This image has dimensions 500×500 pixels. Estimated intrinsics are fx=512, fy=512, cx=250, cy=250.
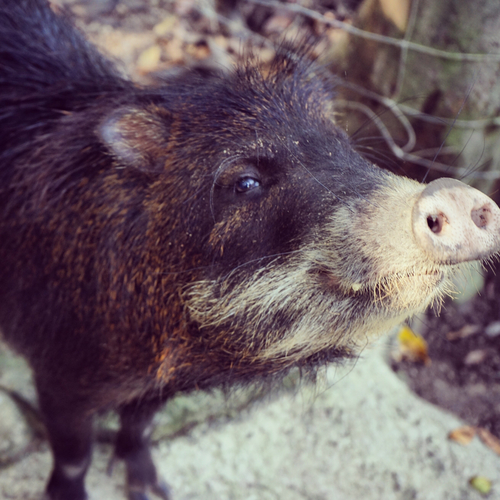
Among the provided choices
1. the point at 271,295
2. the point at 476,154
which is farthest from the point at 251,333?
the point at 476,154

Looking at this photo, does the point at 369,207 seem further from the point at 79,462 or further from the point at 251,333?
the point at 79,462

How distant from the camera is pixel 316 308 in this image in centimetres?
148

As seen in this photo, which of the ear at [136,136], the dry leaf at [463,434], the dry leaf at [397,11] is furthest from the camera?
the dry leaf at [397,11]

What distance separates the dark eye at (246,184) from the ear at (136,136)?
301 mm

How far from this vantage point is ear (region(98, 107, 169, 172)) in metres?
1.66

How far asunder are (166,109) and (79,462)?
161 cm

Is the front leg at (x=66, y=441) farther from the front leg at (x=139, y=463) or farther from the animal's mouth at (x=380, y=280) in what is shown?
the animal's mouth at (x=380, y=280)

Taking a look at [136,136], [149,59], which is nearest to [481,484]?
[136,136]

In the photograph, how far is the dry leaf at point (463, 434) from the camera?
2678 mm

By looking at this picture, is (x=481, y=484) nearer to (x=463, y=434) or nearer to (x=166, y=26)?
(x=463, y=434)

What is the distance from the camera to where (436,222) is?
48.3 inches

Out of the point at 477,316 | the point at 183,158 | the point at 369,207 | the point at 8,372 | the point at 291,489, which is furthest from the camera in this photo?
the point at 477,316

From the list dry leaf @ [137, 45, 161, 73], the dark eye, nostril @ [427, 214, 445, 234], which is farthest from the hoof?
dry leaf @ [137, 45, 161, 73]

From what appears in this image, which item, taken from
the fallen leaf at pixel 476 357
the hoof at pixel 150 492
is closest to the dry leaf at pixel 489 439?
the fallen leaf at pixel 476 357
